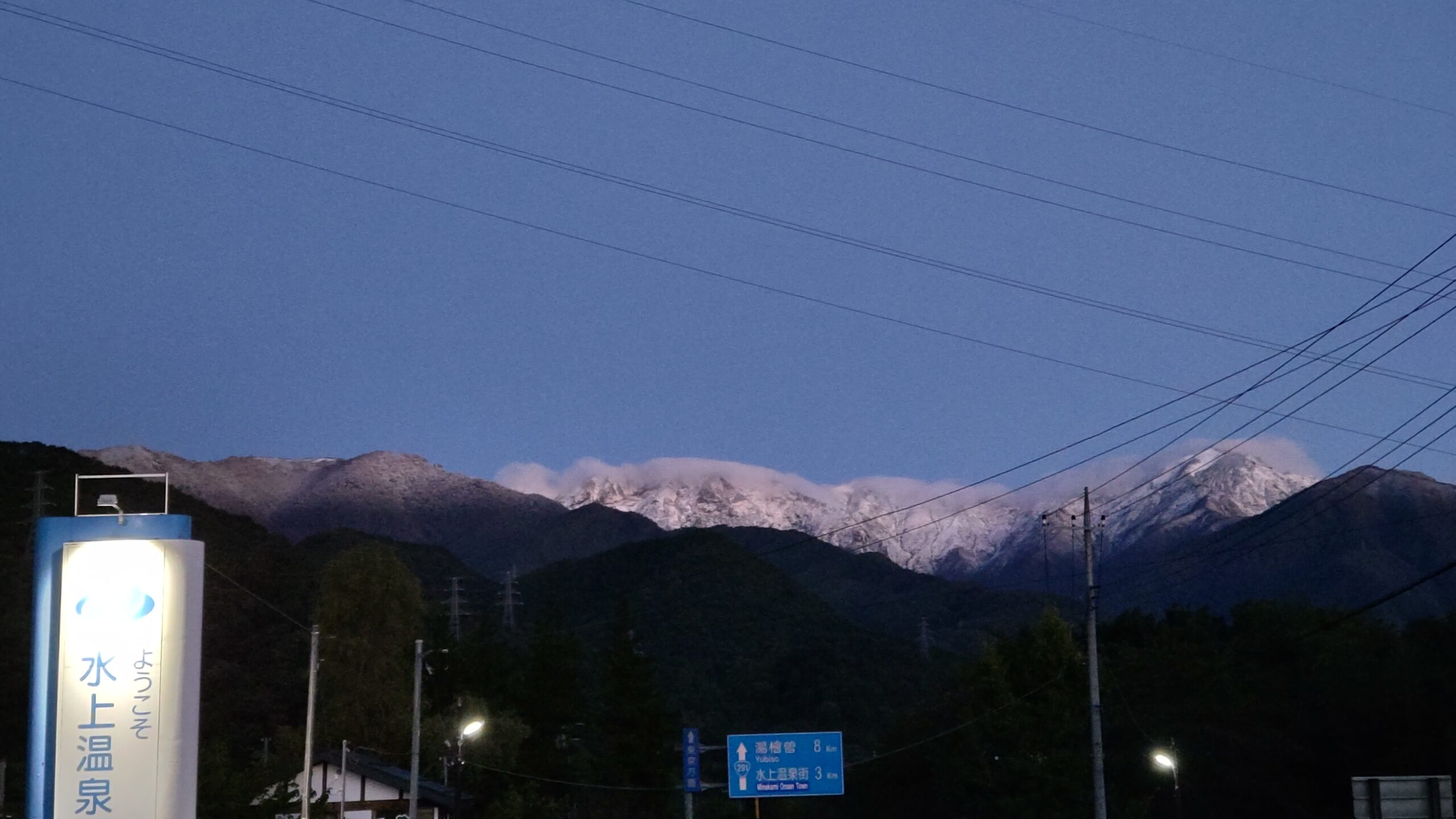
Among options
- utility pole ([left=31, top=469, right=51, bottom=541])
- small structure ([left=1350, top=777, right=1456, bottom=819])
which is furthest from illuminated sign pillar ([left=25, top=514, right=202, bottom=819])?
utility pole ([left=31, top=469, right=51, bottom=541])

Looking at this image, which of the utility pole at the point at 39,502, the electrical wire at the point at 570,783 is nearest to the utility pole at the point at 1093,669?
the electrical wire at the point at 570,783

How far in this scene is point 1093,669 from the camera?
3306 centimetres

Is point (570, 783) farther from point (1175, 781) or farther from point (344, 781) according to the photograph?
point (1175, 781)

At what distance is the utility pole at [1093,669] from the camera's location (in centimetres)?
3216

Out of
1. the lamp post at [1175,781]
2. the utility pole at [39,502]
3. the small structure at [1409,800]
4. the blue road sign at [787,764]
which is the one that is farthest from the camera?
the utility pole at [39,502]

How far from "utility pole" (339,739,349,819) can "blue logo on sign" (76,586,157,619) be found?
34.2 meters

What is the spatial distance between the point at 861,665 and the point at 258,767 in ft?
248

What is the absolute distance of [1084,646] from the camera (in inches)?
2692

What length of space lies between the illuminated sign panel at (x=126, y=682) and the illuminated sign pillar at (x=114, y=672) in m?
0.01

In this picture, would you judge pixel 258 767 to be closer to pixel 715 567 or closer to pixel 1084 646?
pixel 1084 646

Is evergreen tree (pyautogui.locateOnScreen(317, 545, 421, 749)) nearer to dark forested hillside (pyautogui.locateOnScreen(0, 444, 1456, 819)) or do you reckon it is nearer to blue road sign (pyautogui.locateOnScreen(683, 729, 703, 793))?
dark forested hillside (pyautogui.locateOnScreen(0, 444, 1456, 819))

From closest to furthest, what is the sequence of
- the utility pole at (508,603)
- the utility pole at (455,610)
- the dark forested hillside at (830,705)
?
the dark forested hillside at (830,705) → the utility pole at (455,610) → the utility pole at (508,603)

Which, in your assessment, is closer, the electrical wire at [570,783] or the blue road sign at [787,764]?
the blue road sign at [787,764]

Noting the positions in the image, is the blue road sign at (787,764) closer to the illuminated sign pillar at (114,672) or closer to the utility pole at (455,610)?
the illuminated sign pillar at (114,672)
